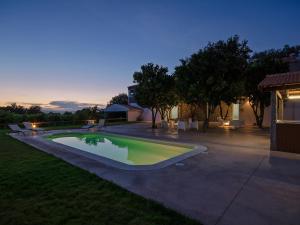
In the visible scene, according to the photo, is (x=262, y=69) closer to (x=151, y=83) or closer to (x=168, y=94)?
(x=168, y=94)

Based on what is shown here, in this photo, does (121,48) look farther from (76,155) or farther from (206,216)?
(206,216)

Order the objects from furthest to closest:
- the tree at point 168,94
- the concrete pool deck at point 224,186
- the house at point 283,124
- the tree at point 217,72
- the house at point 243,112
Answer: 1. the tree at point 168,94
2. the house at point 243,112
3. the tree at point 217,72
4. the house at point 283,124
5. the concrete pool deck at point 224,186

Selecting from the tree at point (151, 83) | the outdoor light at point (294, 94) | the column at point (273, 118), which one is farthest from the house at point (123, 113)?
the column at point (273, 118)

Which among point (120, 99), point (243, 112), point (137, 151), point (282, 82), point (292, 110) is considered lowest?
point (137, 151)

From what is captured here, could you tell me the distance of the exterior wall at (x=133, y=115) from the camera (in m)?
29.4

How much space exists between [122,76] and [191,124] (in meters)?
15.9

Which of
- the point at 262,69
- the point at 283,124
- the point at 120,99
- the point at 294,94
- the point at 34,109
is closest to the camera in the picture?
the point at 283,124

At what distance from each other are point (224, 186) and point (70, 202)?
10.7 ft

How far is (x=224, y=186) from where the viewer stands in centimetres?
409

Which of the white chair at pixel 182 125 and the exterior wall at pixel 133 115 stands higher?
the exterior wall at pixel 133 115

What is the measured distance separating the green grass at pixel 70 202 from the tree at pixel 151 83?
12558 mm

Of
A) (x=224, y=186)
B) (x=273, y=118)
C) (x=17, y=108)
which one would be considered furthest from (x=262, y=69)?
(x=17, y=108)

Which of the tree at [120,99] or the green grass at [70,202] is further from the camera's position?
the tree at [120,99]

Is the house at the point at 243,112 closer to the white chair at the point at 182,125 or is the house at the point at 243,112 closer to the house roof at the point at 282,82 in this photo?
the white chair at the point at 182,125
